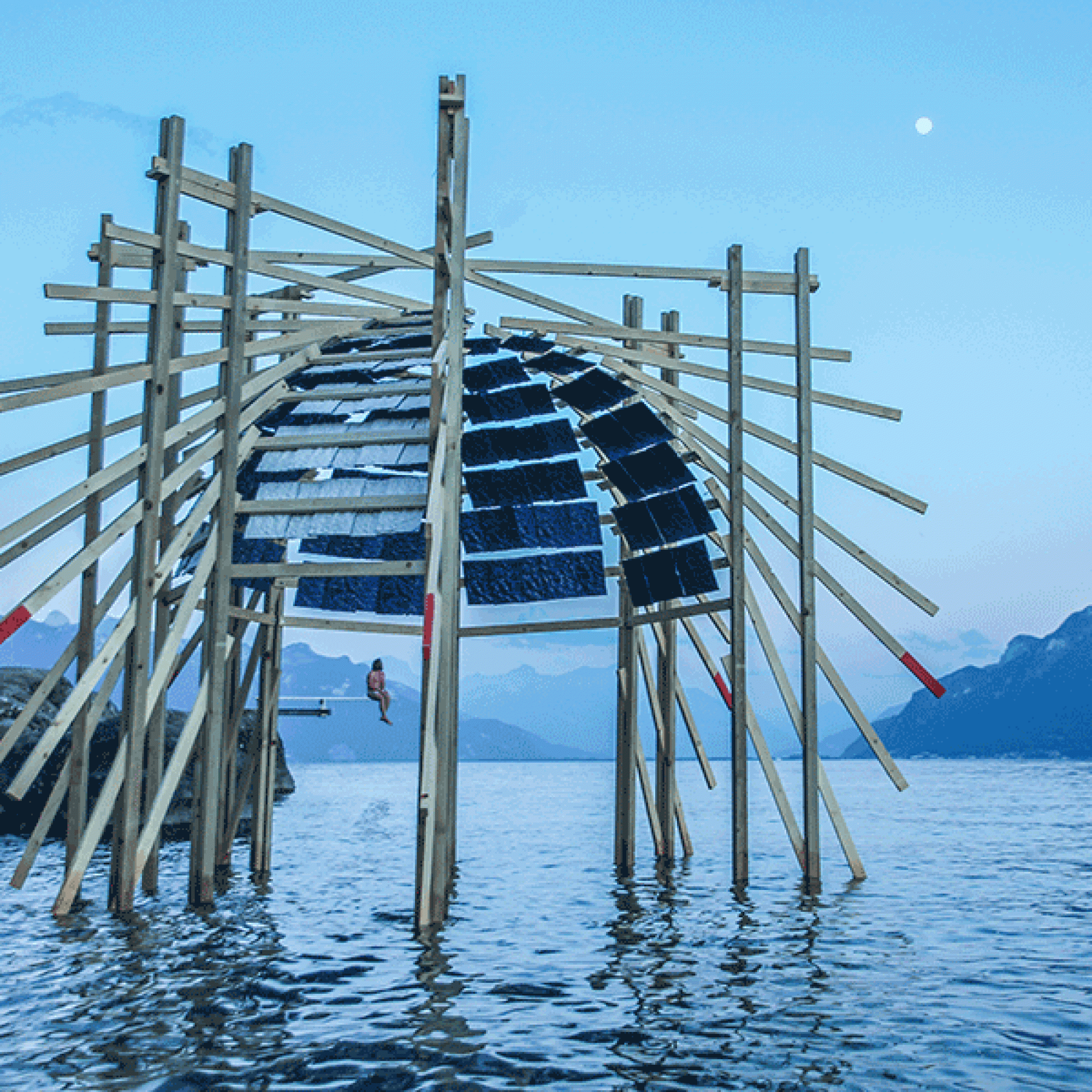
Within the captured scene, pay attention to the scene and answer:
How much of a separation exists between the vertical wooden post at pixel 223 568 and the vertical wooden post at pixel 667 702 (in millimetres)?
7398

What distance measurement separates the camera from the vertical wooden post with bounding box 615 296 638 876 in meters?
20.7

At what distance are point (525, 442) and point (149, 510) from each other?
6690mm

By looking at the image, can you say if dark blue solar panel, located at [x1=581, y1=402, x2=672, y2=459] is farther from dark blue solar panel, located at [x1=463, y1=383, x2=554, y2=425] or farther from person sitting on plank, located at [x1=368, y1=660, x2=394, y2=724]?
person sitting on plank, located at [x1=368, y1=660, x2=394, y2=724]

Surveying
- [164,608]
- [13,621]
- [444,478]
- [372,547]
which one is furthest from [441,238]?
[372,547]

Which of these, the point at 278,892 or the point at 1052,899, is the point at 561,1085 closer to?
the point at 278,892

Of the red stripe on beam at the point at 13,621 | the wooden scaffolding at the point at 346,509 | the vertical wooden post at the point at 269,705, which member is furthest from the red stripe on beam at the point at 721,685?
the red stripe on beam at the point at 13,621

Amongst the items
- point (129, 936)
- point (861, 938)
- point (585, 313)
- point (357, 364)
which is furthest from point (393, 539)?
point (861, 938)

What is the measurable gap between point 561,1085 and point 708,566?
10.9 meters

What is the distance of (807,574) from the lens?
17.8 metres

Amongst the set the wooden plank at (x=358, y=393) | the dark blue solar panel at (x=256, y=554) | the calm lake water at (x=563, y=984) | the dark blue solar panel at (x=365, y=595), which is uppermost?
the wooden plank at (x=358, y=393)

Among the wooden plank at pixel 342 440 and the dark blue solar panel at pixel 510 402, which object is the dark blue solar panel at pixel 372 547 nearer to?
the dark blue solar panel at pixel 510 402

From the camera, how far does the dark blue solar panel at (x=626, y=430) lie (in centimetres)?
1975

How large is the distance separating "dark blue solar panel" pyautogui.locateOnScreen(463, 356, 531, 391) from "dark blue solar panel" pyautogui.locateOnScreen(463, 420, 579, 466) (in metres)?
0.82

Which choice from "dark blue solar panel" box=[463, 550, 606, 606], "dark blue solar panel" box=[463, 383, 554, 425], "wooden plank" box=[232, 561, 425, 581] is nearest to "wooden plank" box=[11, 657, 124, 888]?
"wooden plank" box=[232, 561, 425, 581]
